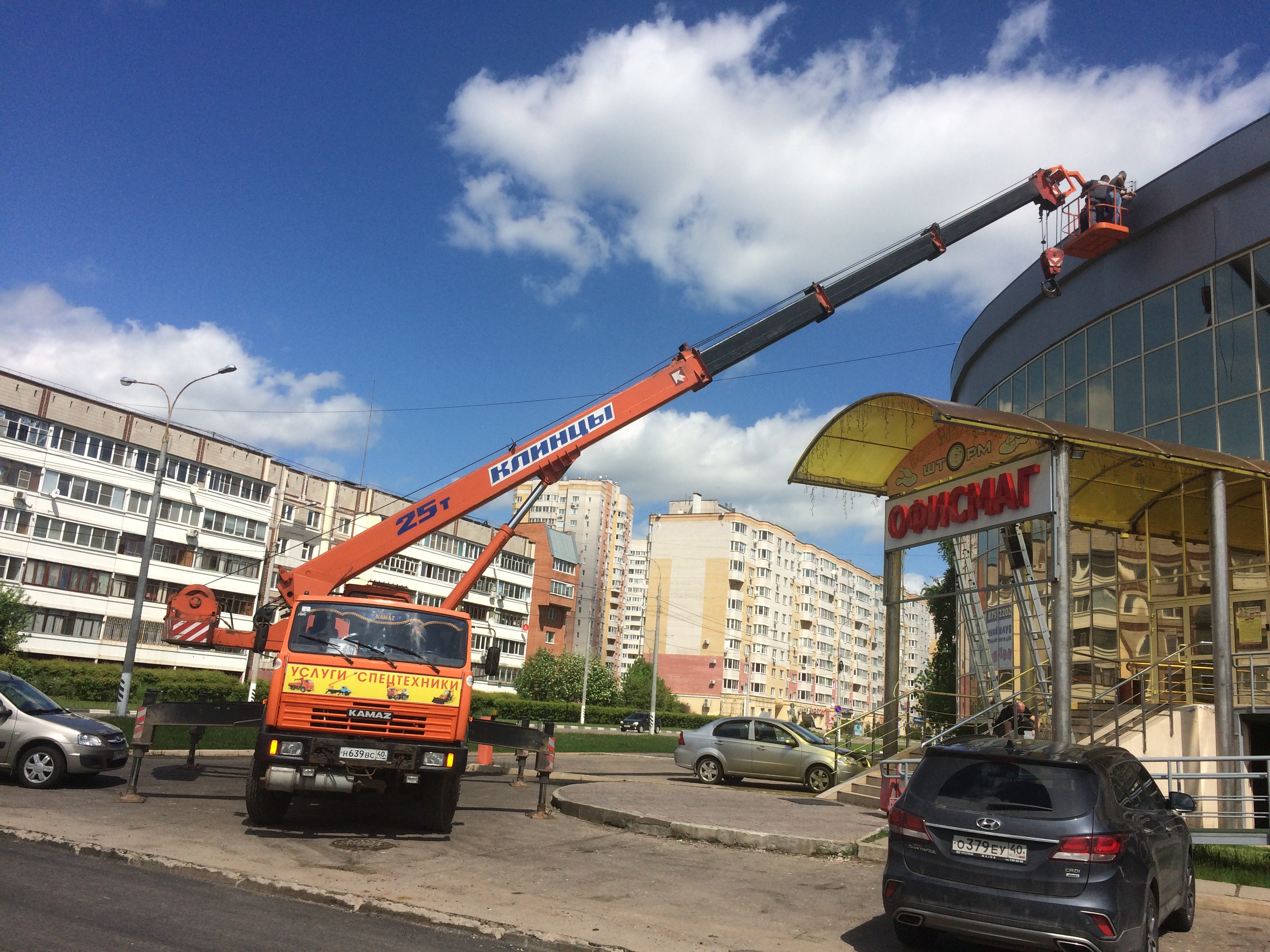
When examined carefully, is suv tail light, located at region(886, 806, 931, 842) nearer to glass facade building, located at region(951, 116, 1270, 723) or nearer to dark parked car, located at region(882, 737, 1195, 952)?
dark parked car, located at region(882, 737, 1195, 952)

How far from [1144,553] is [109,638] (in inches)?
2058

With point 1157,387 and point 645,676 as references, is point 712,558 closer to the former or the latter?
point 645,676

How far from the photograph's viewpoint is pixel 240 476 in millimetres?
60219

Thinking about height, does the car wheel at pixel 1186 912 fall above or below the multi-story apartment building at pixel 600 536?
below

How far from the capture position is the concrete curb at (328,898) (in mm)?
6621

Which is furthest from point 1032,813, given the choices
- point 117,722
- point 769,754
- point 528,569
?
point 528,569

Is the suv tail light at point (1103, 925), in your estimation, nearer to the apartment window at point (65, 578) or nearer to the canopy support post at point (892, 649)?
the canopy support post at point (892, 649)

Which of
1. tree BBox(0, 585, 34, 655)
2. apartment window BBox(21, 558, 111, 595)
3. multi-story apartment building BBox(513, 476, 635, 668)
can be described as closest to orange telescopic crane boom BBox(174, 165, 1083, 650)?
tree BBox(0, 585, 34, 655)

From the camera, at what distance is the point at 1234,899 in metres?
8.61

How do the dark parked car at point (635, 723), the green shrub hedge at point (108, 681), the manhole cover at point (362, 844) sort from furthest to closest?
the dark parked car at point (635, 723), the green shrub hedge at point (108, 681), the manhole cover at point (362, 844)

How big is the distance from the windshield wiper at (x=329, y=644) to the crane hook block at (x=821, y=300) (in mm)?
9659

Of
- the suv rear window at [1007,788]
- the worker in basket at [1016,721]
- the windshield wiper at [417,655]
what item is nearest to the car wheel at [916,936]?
the suv rear window at [1007,788]

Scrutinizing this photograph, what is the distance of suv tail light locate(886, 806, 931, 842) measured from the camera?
6.45 m

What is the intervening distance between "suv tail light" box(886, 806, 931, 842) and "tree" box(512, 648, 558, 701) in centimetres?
6928
